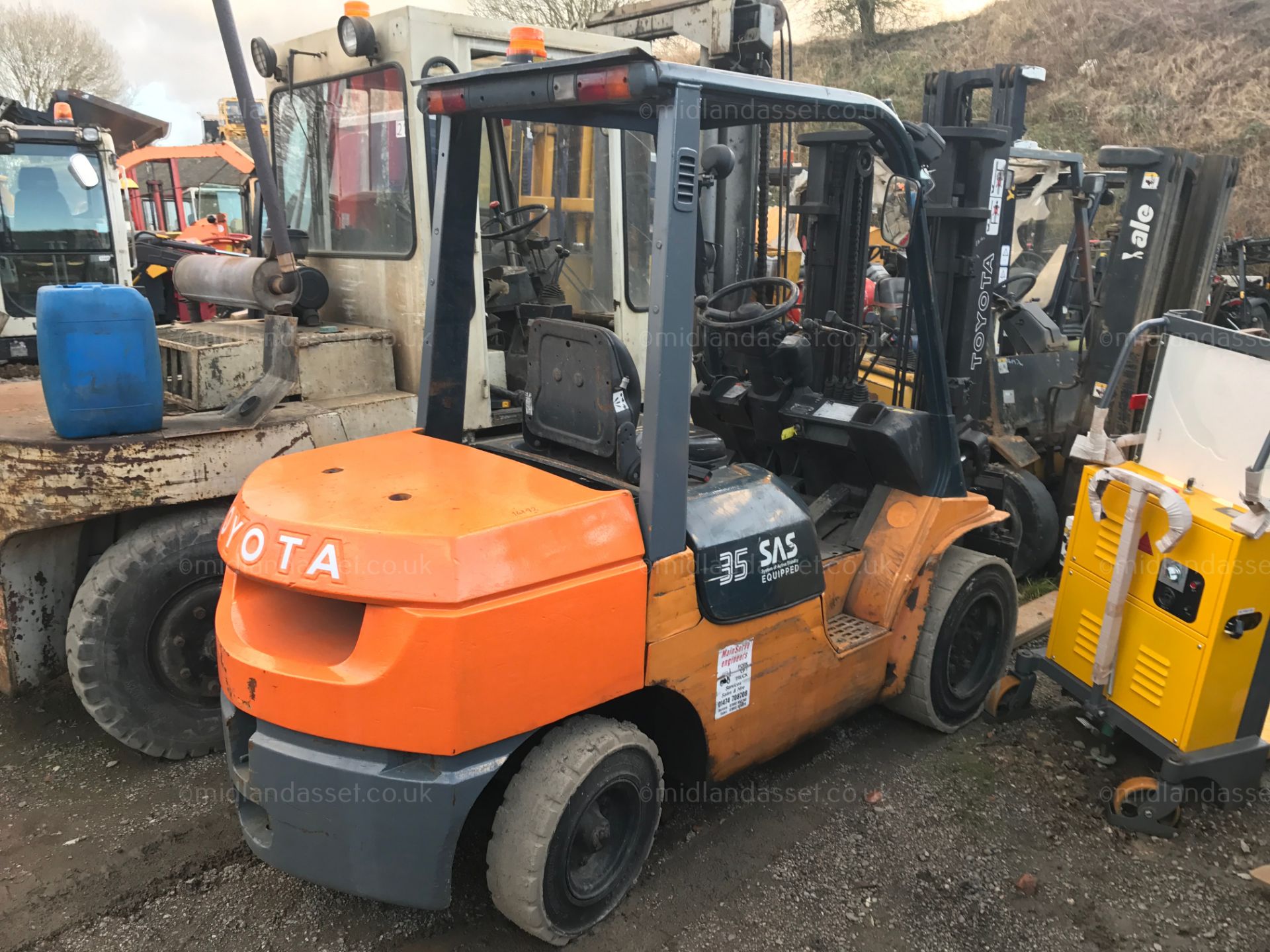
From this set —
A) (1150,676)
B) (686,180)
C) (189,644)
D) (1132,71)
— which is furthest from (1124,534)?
(1132,71)

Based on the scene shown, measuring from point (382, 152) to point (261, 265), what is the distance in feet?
2.47

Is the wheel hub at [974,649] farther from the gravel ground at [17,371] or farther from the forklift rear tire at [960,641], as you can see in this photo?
the gravel ground at [17,371]

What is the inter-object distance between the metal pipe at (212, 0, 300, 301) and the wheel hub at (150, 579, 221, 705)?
1381 mm

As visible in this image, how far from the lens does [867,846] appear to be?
3.22 meters

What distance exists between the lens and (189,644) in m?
3.76

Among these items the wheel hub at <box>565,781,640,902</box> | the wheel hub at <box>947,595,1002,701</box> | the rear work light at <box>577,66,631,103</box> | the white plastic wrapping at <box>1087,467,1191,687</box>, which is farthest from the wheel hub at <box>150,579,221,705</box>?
the white plastic wrapping at <box>1087,467,1191,687</box>

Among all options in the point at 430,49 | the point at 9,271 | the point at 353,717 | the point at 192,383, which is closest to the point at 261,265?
the point at 192,383

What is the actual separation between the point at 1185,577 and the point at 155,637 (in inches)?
152

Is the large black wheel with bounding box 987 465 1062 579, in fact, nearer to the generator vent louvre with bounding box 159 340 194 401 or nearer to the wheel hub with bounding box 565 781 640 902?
the wheel hub with bounding box 565 781 640 902

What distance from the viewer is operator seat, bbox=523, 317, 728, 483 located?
275cm

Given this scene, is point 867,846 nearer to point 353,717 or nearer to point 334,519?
point 353,717

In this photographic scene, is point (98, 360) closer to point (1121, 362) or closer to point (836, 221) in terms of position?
point (836, 221)

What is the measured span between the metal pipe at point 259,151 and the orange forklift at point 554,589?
101 centimetres

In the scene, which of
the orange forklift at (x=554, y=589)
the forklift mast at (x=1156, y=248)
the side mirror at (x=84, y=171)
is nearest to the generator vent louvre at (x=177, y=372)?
the orange forklift at (x=554, y=589)
